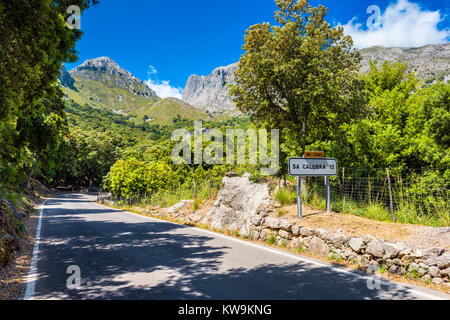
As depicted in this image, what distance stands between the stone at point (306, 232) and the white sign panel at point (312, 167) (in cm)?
163

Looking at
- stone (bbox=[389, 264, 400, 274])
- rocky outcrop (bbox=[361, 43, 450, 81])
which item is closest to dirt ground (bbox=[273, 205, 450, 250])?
stone (bbox=[389, 264, 400, 274])

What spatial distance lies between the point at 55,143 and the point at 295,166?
8883 mm

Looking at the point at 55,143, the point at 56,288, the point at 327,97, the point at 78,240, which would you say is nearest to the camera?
the point at 56,288

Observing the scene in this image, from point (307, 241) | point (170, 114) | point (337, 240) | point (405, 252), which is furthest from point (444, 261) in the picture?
point (170, 114)

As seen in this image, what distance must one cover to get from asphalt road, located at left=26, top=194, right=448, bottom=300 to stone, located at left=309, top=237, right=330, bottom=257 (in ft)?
1.84

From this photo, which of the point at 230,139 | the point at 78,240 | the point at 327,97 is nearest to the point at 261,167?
the point at 327,97

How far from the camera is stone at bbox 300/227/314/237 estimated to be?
6789mm

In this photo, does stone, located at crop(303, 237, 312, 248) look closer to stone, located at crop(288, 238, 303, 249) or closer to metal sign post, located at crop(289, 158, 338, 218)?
stone, located at crop(288, 238, 303, 249)

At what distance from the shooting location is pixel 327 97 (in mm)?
10688

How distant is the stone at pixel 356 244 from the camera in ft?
18.6

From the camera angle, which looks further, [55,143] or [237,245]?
[55,143]

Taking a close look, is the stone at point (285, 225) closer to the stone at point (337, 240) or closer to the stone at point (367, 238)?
the stone at point (337, 240)

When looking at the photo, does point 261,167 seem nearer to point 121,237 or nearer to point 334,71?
point 334,71

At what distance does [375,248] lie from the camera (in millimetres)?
5414
